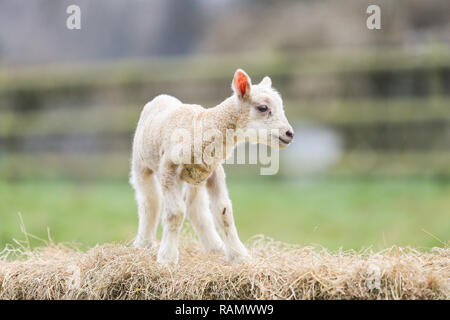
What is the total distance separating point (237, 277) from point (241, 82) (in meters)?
1.11

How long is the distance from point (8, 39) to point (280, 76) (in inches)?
382

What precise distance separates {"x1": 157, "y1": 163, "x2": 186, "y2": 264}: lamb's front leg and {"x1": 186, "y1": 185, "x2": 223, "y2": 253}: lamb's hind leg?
0.31 m

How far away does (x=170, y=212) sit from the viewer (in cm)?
343

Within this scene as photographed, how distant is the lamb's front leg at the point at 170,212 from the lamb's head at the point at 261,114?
0.52 metres

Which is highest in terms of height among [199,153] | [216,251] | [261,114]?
[261,114]

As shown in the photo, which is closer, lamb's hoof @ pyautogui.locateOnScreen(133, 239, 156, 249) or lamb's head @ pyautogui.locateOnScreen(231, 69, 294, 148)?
lamb's head @ pyautogui.locateOnScreen(231, 69, 294, 148)

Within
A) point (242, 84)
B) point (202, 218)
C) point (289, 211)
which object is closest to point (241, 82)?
point (242, 84)

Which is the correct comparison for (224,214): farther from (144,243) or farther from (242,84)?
(242,84)

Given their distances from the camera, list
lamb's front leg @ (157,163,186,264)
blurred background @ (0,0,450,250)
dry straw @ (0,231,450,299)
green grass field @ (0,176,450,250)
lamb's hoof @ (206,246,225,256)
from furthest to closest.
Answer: blurred background @ (0,0,450,250), green grass field @ (0,176,450,250), lamb's hoof @ (206,246,225,256), lamb's front leg @ (157,163,186,264), dry straw @ (0,231,450,299)

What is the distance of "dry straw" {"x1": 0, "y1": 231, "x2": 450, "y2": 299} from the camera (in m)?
3.00

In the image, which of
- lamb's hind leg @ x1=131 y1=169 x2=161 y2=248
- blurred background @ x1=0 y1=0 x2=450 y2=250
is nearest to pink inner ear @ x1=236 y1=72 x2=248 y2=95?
lamb's hind leg @ x1=131 y1=169 x2=161 y2=248

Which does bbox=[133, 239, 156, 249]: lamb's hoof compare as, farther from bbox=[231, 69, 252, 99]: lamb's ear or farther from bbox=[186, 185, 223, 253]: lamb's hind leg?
bbox=[231, 69, 252, 99]: lamb's ear

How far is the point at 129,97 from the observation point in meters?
10.3
